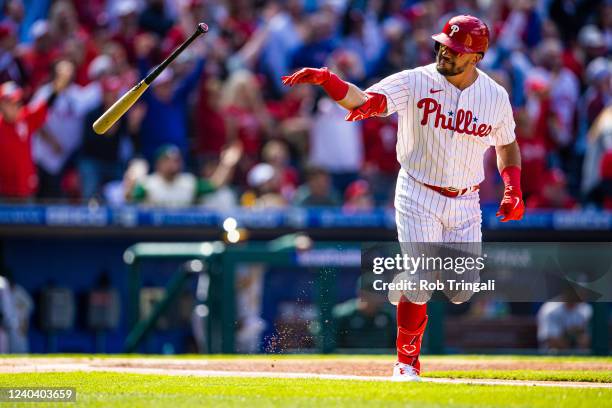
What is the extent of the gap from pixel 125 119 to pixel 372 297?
11.7 ft

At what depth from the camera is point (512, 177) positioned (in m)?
6.86

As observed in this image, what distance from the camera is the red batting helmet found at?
6434 mm

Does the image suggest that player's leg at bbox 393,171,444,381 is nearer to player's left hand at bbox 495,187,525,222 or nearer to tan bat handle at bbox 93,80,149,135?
player's left hand at bbox 495,187,525,222

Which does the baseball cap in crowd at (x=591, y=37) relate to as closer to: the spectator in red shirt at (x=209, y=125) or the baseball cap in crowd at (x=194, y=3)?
the baseball cap in crowd at (x=194, y=3)

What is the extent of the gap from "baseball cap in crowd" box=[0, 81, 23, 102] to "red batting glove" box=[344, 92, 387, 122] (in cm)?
553

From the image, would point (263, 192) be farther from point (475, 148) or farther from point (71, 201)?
point (475, 148)

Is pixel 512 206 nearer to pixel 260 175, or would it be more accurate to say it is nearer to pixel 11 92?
pixel 260 175

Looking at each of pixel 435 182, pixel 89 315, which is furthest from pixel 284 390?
pixel 89 315

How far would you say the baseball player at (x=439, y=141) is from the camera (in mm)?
6457

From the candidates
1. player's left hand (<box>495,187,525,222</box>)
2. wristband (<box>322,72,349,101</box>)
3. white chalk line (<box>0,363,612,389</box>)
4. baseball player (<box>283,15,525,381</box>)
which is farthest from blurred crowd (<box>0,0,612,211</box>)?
wristband (<box>322,72,349,101</box>)

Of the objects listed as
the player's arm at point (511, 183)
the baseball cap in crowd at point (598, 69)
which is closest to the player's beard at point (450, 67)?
the player's arm at point (511, 183)

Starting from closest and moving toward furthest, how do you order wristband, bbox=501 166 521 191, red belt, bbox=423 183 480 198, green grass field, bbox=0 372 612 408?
green grass field, bbox=0 372 612 408 → red belt, bbox=423 183 480 198 → wristband, bbox=501 166 521 191

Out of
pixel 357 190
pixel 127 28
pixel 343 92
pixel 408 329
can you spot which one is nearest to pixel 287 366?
pixel 408 329

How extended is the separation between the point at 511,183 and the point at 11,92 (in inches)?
230
